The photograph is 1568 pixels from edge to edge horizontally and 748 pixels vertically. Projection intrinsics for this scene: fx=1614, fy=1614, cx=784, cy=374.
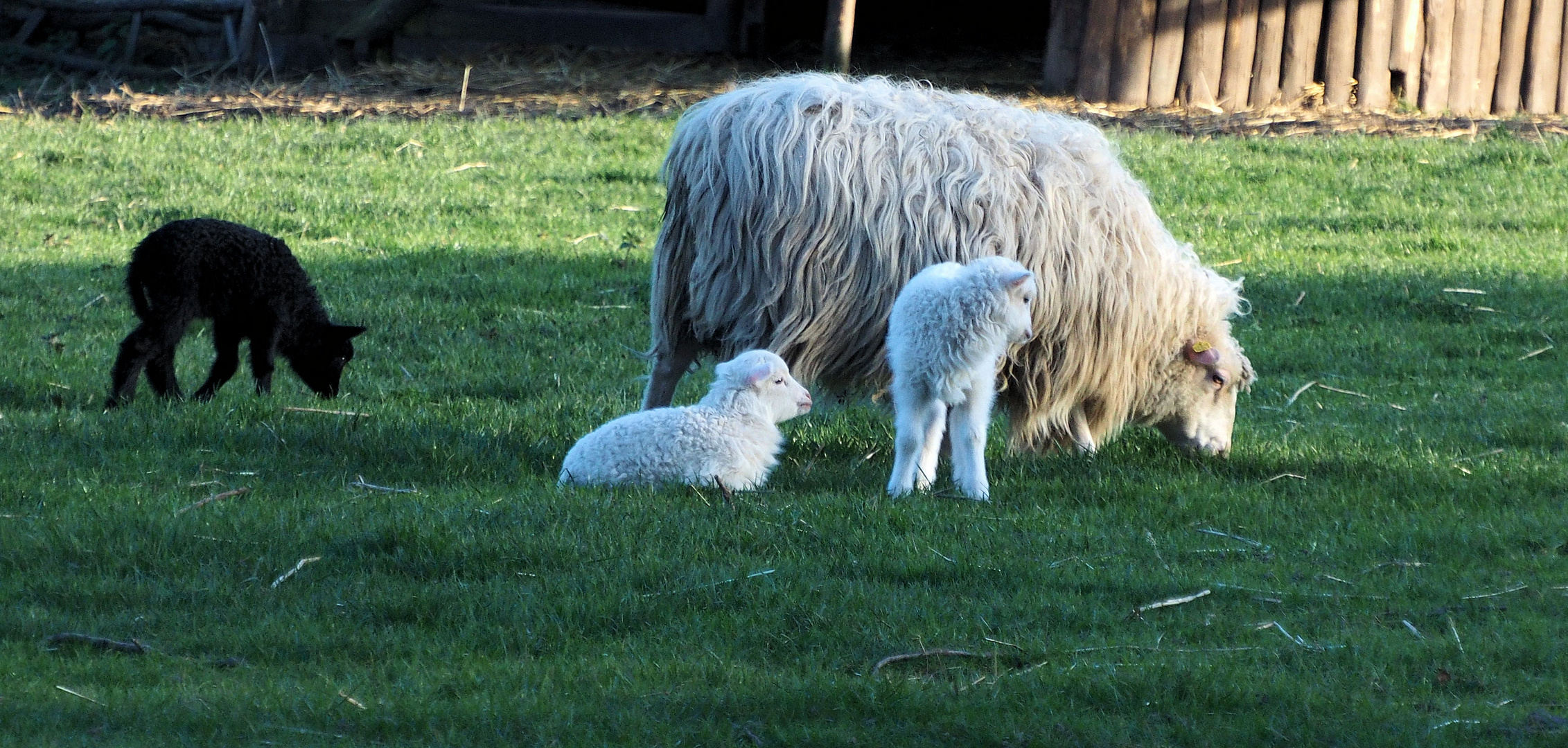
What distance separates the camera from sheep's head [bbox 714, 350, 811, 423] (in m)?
5.43

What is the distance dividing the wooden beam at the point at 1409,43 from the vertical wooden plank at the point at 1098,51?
94.7 inches

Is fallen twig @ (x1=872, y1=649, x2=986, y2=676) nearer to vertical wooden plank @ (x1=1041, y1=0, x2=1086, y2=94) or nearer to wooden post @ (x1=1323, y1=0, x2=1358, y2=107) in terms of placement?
vertical wooden plank @ (x1=1041, y1=0, x2=1086, y2=94)

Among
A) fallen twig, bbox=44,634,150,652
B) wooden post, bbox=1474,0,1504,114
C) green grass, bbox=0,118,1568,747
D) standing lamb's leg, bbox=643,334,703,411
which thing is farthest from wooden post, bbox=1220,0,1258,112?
fallen twig, bbox=44,634,150,652

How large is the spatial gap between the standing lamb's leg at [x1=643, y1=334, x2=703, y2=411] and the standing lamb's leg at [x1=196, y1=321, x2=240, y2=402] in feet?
6.20

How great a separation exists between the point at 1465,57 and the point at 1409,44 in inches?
21.8

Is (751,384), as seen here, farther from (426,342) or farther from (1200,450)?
(426,342)

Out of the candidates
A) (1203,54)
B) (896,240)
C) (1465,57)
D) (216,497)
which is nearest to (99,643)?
(216,497)

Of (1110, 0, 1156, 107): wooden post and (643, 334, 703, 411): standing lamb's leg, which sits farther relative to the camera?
(1110, 0, 1156, 107): wooden post

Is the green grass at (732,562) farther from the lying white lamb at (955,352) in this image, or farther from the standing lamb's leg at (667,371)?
the standing lamb's leg at (667,371)

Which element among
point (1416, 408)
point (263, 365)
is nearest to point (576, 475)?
point (263, 365)

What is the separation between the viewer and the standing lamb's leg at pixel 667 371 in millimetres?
6352

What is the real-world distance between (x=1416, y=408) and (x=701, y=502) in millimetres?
4014

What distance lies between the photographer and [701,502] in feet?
17.1

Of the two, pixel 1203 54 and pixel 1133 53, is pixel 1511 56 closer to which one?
pixel 1203 54
